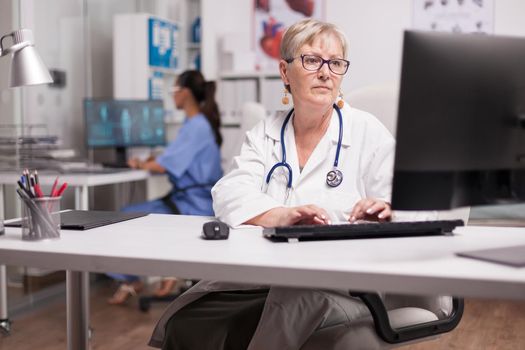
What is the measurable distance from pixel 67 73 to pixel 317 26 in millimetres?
2651

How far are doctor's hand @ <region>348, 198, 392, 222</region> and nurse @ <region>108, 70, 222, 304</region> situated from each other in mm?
2291

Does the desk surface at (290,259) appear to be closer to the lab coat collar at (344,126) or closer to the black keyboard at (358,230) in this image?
the black keyboard at (358,230)

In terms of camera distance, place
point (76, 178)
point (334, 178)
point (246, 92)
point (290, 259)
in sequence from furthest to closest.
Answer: point (246, 92)
point (76, 178)
point (334, 178)
point (290, 259)

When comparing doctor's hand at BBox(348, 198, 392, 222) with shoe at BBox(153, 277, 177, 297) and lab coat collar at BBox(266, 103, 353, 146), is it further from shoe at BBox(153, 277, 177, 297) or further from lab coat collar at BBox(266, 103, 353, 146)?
shoe at BBox(153, 277, 177, 297)

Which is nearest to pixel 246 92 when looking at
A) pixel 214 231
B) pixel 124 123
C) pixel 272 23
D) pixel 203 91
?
pixel 272 23

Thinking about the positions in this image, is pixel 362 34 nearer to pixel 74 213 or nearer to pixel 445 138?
pixel 74 213

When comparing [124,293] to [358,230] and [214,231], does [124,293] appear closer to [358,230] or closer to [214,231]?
[214,231]

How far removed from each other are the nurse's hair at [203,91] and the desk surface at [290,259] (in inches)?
99.0

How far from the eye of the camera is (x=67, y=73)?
4.05m

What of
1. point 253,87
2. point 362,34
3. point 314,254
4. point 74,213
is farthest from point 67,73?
point 314,254

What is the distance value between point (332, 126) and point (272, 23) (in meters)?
3.25

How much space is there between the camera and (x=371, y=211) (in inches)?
59.9

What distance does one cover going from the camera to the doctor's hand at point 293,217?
147 cm

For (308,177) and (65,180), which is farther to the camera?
(65,180)
